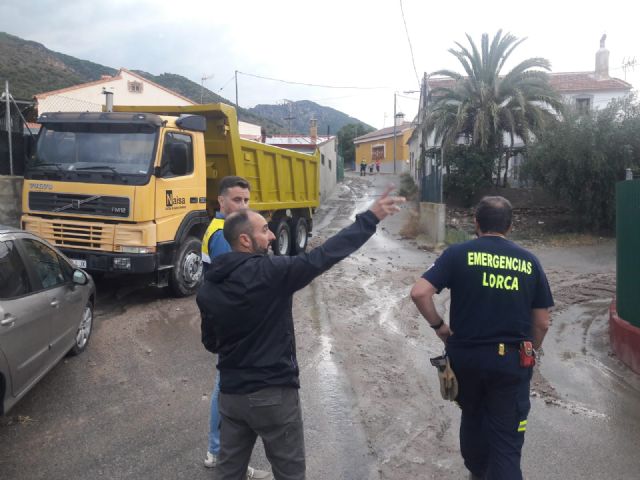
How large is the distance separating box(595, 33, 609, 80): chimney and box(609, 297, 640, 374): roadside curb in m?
31.3

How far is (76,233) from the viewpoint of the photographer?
7.40 metres

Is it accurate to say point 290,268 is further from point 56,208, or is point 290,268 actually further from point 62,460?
point 56,208

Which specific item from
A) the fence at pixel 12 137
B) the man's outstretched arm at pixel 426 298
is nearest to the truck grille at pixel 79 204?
the fence at pixel 12 137

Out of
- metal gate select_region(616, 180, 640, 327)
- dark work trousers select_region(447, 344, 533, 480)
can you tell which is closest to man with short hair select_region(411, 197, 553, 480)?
dark work trousers select_region(447, 344, 533, 480)

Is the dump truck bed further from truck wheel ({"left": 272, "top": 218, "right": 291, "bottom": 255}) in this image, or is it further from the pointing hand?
the pointing hand

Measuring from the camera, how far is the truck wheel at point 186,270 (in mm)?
7871

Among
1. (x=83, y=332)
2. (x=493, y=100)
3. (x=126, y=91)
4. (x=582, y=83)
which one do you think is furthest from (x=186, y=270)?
(x=582, y=83)

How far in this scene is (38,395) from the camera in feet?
15.7

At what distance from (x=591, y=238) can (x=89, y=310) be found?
1403cm

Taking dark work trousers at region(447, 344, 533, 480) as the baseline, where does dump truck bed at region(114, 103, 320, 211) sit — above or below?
above

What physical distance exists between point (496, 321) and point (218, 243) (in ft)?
5.38

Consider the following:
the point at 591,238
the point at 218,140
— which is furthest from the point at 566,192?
the point at 218,140

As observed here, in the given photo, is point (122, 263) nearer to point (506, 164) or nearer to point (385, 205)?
Result: point (385, 205)

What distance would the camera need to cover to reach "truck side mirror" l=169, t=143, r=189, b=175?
7.62 metres
